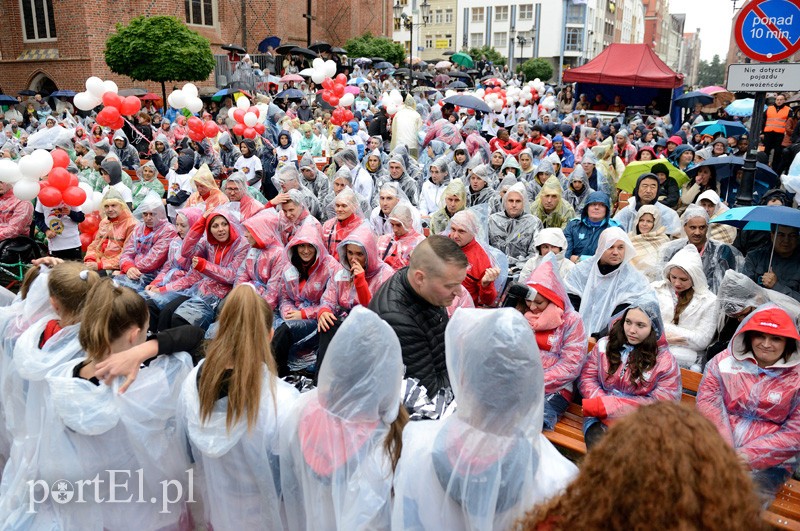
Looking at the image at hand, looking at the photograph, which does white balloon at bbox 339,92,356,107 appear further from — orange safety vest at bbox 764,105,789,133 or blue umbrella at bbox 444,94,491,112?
orange safety vest at bbox 764,105,789,133

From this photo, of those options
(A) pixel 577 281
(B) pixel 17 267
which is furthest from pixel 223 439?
(B) pixel 17 267

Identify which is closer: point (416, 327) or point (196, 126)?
point (416, 327)

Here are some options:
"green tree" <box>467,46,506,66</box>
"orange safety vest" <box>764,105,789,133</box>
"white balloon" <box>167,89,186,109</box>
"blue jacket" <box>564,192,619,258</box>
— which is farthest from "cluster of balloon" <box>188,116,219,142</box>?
"green tree" <box>467,46,506,66</box>

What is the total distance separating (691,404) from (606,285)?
7.48 feet

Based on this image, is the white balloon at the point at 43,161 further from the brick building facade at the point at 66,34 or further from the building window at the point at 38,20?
the building window at the point at 38,20

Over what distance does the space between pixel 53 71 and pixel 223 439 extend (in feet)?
99.3

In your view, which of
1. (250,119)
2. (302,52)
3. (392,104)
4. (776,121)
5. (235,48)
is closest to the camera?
(776,121)

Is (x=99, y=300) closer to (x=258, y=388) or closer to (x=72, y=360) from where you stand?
(x=72, y=360)

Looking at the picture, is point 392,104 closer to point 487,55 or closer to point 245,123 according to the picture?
point 245,123

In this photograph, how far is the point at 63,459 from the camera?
109 inches

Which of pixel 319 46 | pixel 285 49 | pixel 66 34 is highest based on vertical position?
pixel 319 46

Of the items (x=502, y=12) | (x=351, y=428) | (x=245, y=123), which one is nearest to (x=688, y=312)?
(x=351, y=428)

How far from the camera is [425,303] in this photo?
318cm

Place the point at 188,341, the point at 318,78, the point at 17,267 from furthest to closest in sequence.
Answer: the point at 318,78, the point at 17,267, the point at 188,341
